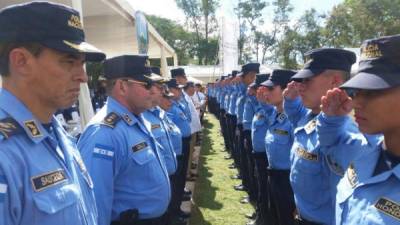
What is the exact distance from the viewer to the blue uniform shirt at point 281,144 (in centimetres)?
446

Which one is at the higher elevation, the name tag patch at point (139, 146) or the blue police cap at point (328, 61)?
the blue police cap at point (328, 61)

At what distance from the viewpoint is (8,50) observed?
165cm

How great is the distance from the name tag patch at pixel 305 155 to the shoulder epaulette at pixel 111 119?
1416 millimetres

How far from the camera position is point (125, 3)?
593cm

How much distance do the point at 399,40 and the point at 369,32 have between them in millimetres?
41780

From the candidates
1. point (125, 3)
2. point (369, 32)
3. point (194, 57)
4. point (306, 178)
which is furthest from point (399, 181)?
point (194, 57)

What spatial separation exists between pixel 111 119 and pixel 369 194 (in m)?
1.79

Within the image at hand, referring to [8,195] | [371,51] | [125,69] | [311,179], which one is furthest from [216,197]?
[8,195]

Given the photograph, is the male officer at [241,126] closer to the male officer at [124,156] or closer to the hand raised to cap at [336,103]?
the male officer at [124,156]

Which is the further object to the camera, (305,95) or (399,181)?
(305,95)

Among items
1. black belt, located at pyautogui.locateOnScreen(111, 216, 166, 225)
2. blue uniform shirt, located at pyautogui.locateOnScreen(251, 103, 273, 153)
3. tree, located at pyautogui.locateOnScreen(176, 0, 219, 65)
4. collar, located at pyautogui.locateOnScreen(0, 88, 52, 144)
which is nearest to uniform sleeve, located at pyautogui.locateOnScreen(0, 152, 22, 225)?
collar, located at pyautogui.locateOnScreen(0, 88, 52, 144)

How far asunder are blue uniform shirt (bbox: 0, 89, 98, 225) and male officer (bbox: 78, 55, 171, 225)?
85 centimetres

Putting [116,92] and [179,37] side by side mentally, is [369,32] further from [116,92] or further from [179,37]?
[116,92]

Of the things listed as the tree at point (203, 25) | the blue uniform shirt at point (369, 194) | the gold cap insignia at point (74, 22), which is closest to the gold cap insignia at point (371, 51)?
the blue uniform shirt at point (369, 194)
